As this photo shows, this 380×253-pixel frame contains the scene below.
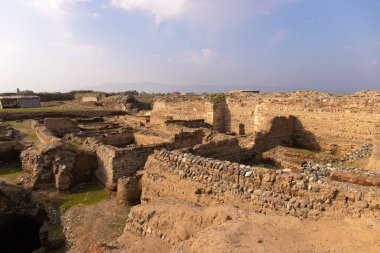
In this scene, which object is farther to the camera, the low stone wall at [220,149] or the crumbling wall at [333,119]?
the crumbling wall at [333,119]

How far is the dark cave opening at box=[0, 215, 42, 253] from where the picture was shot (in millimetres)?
12391

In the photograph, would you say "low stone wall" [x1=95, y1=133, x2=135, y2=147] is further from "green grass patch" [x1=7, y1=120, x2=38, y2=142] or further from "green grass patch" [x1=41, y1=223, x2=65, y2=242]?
"green grass patch" [x1=41, y1=223, x2=65, y2=242]

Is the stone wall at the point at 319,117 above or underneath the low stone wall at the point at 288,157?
above

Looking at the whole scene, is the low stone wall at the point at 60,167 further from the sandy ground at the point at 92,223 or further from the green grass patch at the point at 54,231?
the green grass patch at the point at 54,231

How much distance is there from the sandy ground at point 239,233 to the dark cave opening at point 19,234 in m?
6.45

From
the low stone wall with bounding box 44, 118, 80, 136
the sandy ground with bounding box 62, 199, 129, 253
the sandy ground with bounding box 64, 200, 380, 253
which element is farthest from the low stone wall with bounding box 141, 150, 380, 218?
the low stone wall with bounding box 44, 118, 80, 136

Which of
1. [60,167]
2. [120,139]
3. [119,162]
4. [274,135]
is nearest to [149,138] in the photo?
[120,139]

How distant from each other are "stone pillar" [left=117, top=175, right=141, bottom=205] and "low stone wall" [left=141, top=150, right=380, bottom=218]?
5.22ft

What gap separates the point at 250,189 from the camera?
691 cm

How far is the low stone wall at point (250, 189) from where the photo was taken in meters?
5.73

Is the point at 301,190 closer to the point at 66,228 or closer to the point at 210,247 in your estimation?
the point at 210,247

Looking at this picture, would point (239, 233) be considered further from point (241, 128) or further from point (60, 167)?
point (241, 128)

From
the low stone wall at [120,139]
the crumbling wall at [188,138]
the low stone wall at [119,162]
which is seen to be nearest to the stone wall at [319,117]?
the crumbling wall at [188,138]

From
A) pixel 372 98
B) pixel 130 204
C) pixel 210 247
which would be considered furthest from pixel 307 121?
pixel 210 247
